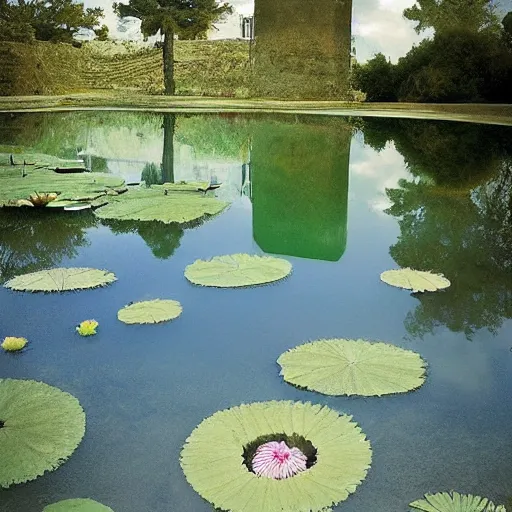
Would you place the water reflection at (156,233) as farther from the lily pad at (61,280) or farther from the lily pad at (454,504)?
the lily pad at (454,504)

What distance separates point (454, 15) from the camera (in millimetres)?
12680

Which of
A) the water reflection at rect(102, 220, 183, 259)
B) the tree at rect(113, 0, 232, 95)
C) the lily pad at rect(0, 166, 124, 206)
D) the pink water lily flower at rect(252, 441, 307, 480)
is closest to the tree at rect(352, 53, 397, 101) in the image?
the tree at rect(113, 0, 232, 95)

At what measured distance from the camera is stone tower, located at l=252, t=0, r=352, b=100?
13.5 m

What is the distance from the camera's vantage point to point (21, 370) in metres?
1.54

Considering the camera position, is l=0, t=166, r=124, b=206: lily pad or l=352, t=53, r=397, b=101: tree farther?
l=352, t=53, r=397, b=101: tree

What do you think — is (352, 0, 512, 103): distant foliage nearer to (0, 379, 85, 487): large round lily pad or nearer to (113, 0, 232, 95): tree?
(113, 0, 232, 95): tree

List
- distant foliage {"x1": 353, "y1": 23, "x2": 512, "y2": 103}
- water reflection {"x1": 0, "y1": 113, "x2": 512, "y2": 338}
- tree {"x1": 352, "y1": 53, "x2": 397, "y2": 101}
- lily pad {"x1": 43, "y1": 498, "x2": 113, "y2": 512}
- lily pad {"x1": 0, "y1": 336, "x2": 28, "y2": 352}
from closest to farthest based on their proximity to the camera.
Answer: lily pad {"x1": 43, "y1": 498, "x2": 113, "y2": 512}, lily pad {"x1": 0, "y1": 336, "x2": 28, "y2": 352}, water reflection {"x1": 0, "y1": 113, "x2": 512, "y2": 338}, distant foliage {"x1": 353, "y1": 23, "x2": 512, "y2": 103}, tree {"x1": 352, "y1": 53, "x2": 397, "y2": 101}

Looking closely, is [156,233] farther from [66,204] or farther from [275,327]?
[275,327]

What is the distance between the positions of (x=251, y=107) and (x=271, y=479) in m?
11.8

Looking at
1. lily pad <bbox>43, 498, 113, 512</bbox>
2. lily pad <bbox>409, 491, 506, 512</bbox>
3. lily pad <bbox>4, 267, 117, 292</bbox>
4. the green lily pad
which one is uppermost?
the green lily pad

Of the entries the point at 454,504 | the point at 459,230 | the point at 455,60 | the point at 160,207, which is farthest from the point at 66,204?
the point at 455,60

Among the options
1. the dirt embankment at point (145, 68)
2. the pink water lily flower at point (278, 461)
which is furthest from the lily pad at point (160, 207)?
the dirt embankment at point (145, 68)

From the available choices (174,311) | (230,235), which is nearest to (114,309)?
(174,311)

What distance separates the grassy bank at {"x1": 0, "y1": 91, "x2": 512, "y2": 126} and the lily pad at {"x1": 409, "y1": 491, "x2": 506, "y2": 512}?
860 cm
